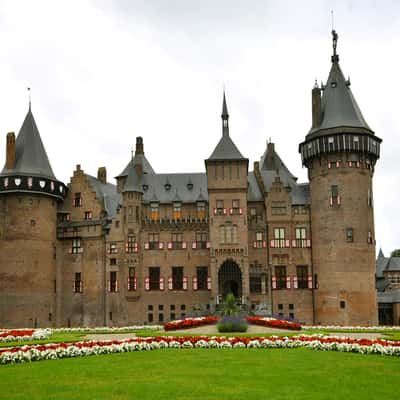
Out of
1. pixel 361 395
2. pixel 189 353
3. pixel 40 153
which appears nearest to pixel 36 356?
pixel 189 353

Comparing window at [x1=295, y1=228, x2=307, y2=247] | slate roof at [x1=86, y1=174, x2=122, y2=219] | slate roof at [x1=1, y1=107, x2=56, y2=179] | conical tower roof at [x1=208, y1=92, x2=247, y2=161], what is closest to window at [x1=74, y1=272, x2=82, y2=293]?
slate roof at [x1=86, y1=174, x2=122, y2=219]

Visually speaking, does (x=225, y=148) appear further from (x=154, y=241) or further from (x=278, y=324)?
(x=278, y=324)

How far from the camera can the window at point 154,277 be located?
5791cm

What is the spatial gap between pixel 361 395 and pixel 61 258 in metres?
49.2

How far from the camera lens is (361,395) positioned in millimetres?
13891

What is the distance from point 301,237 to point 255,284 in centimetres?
607

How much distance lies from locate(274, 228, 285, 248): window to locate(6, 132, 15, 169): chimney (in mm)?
25506

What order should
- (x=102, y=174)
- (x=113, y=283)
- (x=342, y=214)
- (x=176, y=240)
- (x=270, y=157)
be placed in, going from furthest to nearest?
(x=102, y=174)
(x=270, y=157)
(x=176, y=240)
(x=113, y=283)
(x=342, y=214)

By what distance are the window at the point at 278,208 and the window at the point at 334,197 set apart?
14.8 feet

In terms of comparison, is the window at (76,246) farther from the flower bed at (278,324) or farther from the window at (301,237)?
the flower bed at (278,324)

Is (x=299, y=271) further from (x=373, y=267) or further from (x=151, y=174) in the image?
(x=151, y=174)

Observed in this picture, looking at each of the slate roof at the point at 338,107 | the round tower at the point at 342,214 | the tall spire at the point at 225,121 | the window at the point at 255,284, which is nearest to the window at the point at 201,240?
the window at the point at 255,284

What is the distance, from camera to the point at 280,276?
187 ft

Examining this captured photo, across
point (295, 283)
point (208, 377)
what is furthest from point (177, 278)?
point (208, 377)
